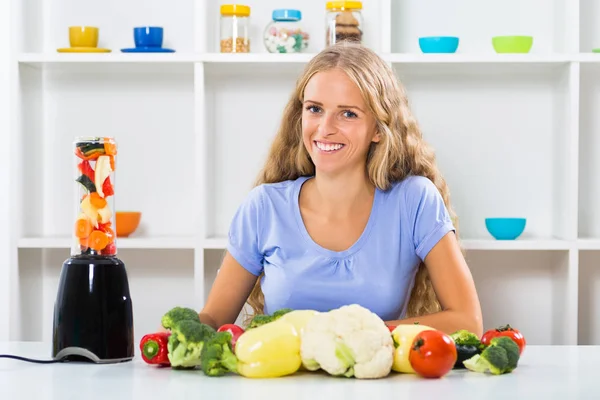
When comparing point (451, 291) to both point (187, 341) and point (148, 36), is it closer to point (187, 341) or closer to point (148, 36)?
point (187, 341)

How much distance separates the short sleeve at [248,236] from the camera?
222cm

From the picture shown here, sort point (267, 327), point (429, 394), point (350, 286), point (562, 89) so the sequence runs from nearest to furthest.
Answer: point (429, 394) → point (267, 327) → point (350, 286) → point (562, 89)

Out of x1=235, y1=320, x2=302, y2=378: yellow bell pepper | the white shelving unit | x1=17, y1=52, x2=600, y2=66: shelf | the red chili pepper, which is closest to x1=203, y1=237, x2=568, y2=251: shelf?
the white shelving unit

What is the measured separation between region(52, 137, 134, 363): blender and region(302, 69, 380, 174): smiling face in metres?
0.68

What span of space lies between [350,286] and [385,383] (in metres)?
0.76

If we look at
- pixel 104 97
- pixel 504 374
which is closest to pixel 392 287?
pixel 504 374

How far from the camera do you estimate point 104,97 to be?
3297 mm

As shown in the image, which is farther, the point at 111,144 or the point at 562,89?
the point at 562,89

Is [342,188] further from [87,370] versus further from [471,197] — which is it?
[471,197]

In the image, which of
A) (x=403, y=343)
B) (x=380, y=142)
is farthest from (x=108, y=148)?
(x=380, y=142)

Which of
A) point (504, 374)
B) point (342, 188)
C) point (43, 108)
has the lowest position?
point (504, 374)

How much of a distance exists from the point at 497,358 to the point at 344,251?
775 mm

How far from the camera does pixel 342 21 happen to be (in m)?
3.01

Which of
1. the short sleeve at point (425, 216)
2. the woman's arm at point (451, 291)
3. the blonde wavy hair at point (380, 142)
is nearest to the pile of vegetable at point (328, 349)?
the woman's arm at point (451, 291)
